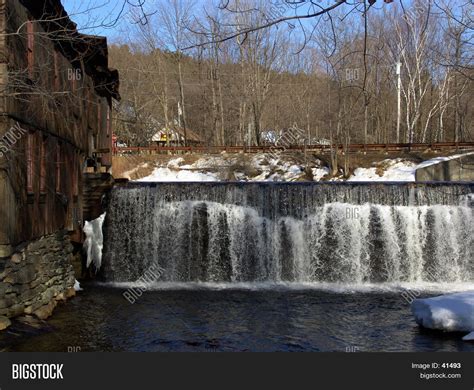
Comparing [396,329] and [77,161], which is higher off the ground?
[77,161]

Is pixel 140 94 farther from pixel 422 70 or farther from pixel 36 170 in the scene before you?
pixel 36 170

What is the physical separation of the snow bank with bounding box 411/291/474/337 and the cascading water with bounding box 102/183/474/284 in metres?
5.53

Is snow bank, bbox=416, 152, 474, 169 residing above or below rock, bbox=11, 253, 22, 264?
above

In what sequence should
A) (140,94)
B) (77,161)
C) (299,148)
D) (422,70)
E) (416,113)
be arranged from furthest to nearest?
(140,94), (422,70), (416,113), (299,148), (77,161)

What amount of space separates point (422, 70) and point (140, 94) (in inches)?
843

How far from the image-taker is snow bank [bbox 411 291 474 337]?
10.0 m

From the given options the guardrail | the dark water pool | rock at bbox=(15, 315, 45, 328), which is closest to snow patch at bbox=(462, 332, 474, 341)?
the dark water pool

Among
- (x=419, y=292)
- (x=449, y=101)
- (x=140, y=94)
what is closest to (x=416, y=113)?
(x=449, y=101)

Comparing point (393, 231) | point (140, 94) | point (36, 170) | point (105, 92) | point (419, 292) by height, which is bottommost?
point (419, 292)

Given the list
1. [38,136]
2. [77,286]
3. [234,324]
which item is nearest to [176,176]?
[77,286]

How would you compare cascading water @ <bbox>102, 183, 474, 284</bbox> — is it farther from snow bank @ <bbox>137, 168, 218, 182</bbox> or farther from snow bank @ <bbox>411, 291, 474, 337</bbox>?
snow bank @ <bbox>137, 168, 218, 182</bbox>

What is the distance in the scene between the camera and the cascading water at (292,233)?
16.5 m

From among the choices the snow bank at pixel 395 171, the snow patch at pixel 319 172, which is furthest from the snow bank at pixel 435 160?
the snow patch at pixel 319 172

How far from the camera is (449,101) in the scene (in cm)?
3897
